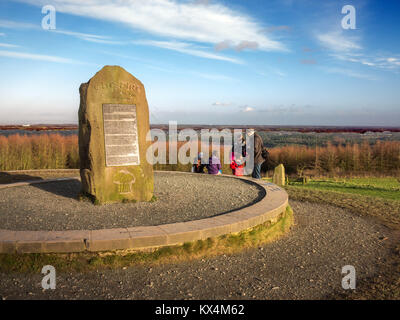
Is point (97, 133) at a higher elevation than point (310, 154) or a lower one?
higher

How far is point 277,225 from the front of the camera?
5.53m

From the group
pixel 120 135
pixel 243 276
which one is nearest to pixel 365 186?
pixel 120 135

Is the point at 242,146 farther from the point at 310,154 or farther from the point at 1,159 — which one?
the point at 1,159

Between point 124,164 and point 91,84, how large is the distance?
1.51 m

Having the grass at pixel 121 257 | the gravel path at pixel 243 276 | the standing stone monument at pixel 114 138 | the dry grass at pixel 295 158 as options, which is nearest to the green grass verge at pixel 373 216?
the gravel path at pixel 243 276

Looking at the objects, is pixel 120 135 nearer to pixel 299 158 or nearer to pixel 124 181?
pixel 124 181

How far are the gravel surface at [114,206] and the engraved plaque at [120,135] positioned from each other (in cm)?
83

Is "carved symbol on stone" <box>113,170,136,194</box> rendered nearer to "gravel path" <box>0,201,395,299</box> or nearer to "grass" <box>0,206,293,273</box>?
"grass" <box>0,206,293,273</box>

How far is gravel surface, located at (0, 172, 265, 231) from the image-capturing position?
5.11 meters

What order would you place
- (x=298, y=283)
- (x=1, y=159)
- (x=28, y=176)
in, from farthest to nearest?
1. (x=1, y=159)
2. (x=28, y=176)
3. (x=298, y=283)

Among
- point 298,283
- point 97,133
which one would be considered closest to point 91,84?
point 97,133

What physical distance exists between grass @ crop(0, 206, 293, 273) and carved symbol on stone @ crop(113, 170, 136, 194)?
2.40 m

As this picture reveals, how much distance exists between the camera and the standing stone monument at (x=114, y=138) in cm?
616

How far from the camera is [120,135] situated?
6.38 m
